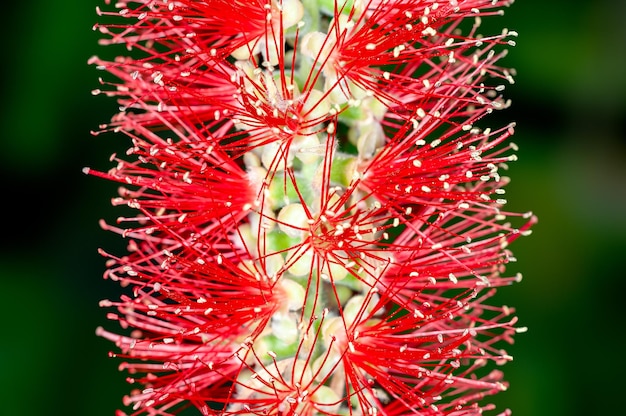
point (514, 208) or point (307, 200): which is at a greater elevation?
point (514, 208)

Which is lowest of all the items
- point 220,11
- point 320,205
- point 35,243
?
point 35,243

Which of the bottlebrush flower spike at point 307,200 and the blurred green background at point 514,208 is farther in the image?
the blurred green background at point 514,208

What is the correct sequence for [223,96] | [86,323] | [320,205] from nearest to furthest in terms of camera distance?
[320,205] < [223,96] < [86,323]

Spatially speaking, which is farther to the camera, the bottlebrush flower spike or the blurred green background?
the blurred green background

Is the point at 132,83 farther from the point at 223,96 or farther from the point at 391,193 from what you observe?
the point at 391,193

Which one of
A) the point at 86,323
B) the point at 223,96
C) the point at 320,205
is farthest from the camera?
the point at 86,323

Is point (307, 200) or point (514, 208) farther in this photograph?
point (514, 208)

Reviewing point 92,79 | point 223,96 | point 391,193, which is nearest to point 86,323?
point 92,79

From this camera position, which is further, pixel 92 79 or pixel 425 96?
pixel 92 79
